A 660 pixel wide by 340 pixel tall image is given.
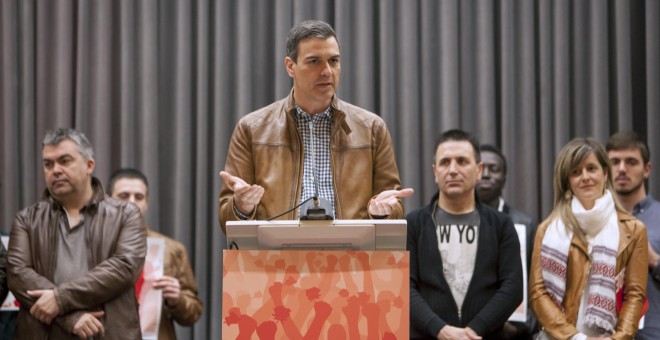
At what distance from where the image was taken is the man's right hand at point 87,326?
3830 mm

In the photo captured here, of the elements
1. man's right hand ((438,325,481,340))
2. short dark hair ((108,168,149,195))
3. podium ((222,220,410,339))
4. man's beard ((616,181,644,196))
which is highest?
short dark hair ((108,168,149,195))

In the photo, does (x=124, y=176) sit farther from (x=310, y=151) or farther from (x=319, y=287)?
(x=319, y=287)

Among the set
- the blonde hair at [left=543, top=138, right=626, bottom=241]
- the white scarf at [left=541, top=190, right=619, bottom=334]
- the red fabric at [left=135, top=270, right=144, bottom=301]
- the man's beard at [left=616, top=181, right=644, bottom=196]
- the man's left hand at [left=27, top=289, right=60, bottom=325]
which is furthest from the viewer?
the man's beard at [left=616, top=181, right=644, bottom=196]

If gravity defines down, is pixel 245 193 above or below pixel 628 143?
below

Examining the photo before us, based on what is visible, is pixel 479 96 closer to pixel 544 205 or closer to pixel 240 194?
pixel 544 205

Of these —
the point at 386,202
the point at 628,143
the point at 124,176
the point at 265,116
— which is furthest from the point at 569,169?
the point at 124,176

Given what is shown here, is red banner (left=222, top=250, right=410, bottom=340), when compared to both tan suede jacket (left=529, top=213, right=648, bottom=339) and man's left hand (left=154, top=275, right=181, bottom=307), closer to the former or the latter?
tan suede jacket (left=529, top=213, right=648, bottom=339)

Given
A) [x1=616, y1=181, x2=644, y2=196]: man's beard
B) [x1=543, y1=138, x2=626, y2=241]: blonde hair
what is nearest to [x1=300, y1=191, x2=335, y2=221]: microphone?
[x1=543, y1=138, x2=626, y2=241]: blonde hair

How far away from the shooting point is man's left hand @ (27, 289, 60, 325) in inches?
150

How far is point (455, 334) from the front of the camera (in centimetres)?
383

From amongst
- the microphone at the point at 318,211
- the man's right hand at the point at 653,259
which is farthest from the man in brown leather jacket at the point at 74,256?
the man's right hand at the point at 653,259

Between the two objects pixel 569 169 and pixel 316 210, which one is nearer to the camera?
pixel 316 210

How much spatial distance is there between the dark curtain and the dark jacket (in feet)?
4.81

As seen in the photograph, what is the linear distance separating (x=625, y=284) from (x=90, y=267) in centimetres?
252
